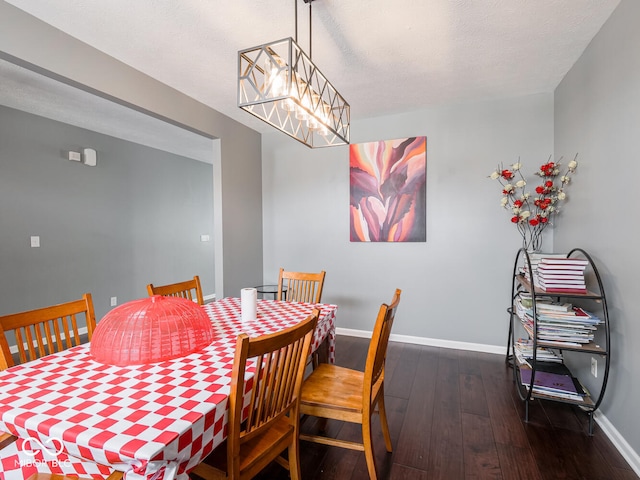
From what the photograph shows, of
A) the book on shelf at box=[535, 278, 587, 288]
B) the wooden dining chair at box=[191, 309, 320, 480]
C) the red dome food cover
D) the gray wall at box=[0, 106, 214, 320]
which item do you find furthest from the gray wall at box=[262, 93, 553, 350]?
the red dome food cover

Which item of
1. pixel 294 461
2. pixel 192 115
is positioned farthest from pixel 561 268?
pixel 192 115

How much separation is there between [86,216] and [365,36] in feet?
12.0

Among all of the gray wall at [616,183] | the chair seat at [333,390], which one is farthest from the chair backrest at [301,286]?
the gray wall at [616,183]

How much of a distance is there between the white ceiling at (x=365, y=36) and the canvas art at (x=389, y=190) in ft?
2.32

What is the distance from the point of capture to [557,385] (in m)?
2.04

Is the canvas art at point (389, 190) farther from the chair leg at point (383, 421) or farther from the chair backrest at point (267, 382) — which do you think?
the chair backrest at point (267, 382)

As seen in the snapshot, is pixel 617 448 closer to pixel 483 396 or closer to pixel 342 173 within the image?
pixel 483 396

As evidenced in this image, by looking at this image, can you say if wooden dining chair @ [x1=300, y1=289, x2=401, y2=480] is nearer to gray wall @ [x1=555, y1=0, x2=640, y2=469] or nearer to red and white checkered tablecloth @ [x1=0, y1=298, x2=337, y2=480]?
red and white checkered tablecloth @ [x1=0, y1=298, x2=337, y2=480]

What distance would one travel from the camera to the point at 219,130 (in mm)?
3352

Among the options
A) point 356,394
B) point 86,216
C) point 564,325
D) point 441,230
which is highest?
point 86,216

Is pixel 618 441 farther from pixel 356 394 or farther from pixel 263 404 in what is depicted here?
pixel 263 404

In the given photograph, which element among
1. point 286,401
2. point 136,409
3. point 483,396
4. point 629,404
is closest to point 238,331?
Result: point 286,401

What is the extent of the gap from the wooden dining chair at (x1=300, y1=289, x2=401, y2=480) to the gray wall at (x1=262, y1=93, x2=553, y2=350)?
72.1 inches

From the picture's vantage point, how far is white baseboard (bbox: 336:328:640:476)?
64.8 inches
